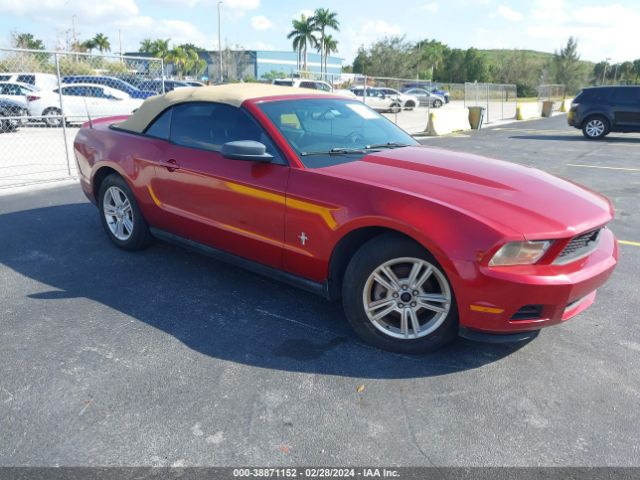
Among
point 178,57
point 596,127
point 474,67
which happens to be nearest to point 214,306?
point 596,127

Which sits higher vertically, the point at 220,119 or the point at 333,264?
the point at 220,119

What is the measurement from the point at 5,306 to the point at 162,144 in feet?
5.71

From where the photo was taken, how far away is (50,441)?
7.92ft

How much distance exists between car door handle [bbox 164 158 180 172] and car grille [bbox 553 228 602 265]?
9.53ft

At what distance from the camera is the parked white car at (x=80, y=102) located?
659 inches

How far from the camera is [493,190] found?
314 centimetres

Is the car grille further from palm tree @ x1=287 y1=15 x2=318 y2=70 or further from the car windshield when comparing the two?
palm tree @ x1=287 y1=15 x2=318 y2=70

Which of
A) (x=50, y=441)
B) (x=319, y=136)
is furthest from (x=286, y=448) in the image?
(x=319, y=136)

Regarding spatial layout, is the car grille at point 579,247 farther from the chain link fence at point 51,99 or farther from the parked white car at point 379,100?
the parked white car at point 379,100

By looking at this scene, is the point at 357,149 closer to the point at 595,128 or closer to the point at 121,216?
the point at 121,216

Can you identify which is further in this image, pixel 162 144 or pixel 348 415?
pixel 162 144

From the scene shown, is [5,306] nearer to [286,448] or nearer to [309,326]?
[309,326]

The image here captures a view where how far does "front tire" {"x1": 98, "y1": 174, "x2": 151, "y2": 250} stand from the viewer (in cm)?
479

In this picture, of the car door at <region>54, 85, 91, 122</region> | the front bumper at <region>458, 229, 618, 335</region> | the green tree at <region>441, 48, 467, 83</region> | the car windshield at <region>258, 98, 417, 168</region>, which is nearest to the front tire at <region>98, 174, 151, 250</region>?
the car windshield at <region>258, 98, 417, 168</region>
